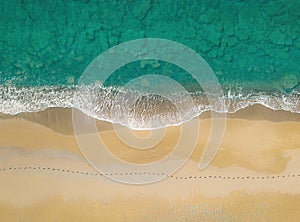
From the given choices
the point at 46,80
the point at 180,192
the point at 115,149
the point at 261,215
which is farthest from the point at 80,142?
the point at 261,215

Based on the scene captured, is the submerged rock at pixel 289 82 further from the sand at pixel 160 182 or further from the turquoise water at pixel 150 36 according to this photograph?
the sand at pixel 160 182

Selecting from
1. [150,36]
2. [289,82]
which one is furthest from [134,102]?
[289,82]

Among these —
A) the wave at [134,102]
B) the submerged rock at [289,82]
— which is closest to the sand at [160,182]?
the wave at [134,102]

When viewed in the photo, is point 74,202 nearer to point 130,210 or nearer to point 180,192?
point 130,210

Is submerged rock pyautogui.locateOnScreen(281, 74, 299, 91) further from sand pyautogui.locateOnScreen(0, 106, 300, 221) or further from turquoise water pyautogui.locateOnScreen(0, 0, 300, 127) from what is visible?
sand pyautogui.locateOnScreen(0, 106, 300, 221)

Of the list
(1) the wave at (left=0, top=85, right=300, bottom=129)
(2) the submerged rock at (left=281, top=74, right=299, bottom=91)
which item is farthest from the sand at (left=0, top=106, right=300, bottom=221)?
(2) the submerged rock at (left=281, top=74, right=299, bottom=91)

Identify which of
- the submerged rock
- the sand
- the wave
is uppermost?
the submerged rock

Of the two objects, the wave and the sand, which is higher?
the wave
